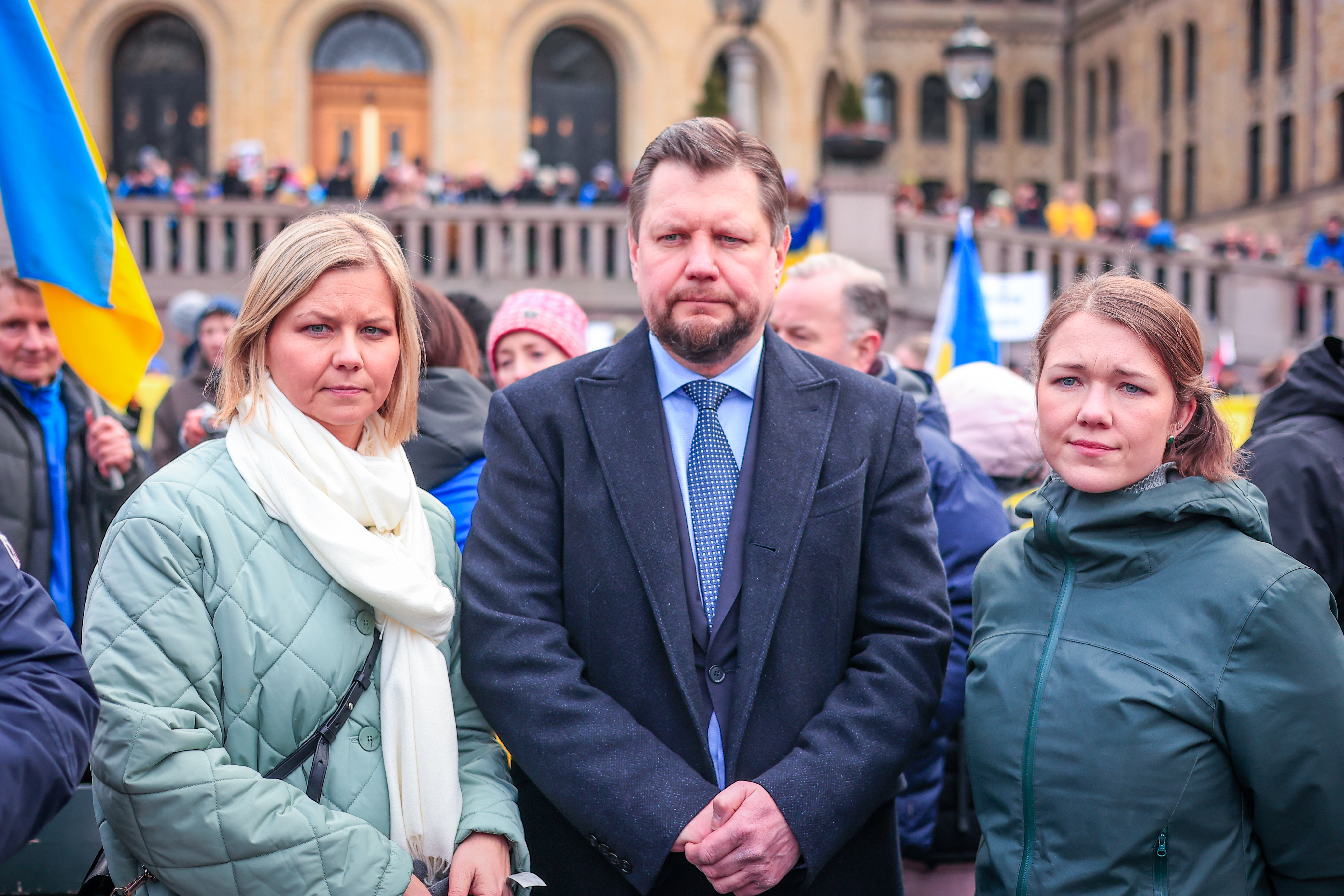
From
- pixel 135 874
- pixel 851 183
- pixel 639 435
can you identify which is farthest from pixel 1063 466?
pixel 851 183

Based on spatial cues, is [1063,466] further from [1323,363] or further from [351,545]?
[351,545]

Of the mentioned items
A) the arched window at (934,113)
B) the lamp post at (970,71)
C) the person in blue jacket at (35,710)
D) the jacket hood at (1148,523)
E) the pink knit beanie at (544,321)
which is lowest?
the person in blue jacket at (35,710)

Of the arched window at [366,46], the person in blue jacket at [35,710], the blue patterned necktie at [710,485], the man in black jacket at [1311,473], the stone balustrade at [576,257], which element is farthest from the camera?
the arched window at [366,46]

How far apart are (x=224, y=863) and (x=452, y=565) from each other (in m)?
0.82

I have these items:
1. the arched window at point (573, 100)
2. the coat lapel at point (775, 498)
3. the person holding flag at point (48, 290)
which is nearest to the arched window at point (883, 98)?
the arched window at point (573, 100)

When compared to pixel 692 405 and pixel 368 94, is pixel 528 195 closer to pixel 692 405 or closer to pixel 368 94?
pixel 368 94

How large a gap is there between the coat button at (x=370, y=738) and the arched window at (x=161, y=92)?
25.4 m

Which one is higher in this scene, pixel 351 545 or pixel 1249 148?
pixel 1249 148

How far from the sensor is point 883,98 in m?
39.2

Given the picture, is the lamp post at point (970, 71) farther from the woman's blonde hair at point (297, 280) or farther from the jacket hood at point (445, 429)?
the woman's blonde hair at point (297, 280)

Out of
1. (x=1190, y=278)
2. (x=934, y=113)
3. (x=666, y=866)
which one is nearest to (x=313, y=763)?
(x=666, y=866)

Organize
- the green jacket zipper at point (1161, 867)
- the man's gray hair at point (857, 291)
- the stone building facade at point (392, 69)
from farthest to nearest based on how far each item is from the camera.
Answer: the stone building facade at point (392, 69) < the man's gray hair at point (857, 291) < the green jacket zipper at point (1161, 867)

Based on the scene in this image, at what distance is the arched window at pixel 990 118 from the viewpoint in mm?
40750

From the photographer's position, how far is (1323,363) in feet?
10.6
